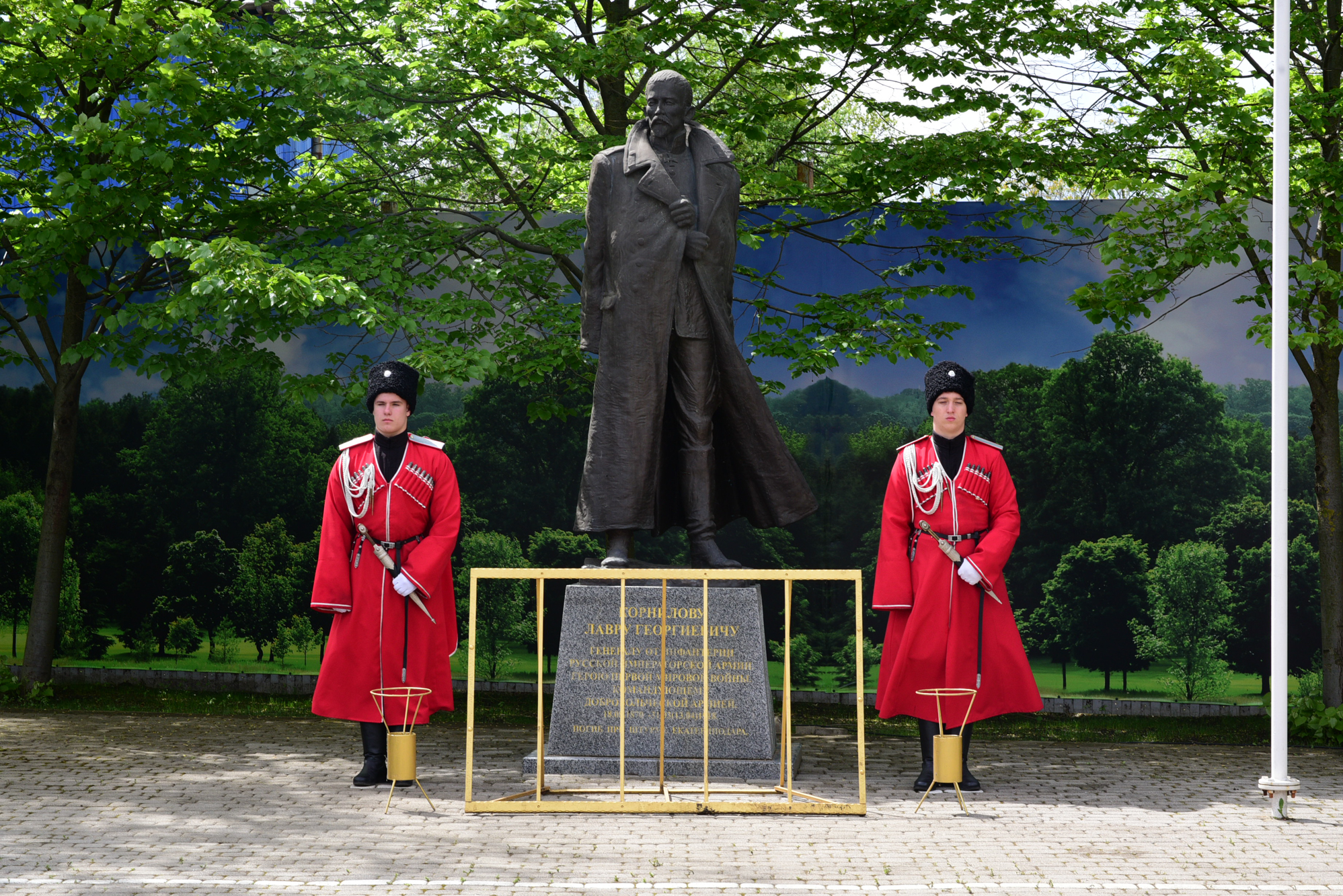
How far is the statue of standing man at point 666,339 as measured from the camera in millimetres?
5945

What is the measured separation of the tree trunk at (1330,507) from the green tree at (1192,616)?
1526 millimetres

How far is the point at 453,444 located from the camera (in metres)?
10.8

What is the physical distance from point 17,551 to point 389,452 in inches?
258

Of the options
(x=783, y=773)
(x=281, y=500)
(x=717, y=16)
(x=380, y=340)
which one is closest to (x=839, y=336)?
(x=717, y=16)

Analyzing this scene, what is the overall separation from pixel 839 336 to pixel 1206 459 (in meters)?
3.57

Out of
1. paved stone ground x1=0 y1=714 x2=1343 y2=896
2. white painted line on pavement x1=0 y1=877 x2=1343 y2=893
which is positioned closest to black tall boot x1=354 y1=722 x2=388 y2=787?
paved stone ground x1=0 y1=714 x2=1343 y2=896

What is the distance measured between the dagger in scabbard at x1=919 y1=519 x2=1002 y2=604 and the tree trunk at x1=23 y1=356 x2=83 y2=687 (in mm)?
6372

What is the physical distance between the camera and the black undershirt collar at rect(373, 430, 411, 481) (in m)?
5.85

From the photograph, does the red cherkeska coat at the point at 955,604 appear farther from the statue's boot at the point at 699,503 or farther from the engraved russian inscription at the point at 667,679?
the statue's boot at the point at 699,503

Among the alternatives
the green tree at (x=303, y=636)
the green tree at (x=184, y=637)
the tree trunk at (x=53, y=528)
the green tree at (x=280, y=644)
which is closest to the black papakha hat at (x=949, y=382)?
the tree trunk at (x=53, y=528)

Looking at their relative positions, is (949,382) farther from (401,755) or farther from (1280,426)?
(401,755)

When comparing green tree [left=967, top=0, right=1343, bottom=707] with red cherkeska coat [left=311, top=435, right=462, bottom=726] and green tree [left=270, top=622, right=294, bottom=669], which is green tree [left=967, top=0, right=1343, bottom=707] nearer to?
red cherkeska coat [left=311, top=435, right=462, bottom=726]

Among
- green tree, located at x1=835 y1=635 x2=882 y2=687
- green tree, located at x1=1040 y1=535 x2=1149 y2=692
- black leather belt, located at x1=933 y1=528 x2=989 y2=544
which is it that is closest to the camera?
black leather belt, located at x1=933 y1=528 x2=989 y2=544

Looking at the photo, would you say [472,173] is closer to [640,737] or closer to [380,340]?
[380,340]
